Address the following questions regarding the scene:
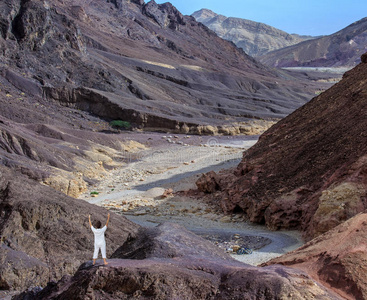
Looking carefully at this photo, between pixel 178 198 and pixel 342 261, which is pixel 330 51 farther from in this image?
pixel 342 261

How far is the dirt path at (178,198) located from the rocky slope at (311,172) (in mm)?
676

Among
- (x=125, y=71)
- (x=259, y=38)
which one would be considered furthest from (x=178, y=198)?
(x=259, y=38)

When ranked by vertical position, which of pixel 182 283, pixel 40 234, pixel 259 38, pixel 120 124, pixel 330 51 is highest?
pixel 259 38

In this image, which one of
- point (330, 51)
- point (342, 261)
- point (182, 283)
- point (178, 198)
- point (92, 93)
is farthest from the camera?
point (330, 51)

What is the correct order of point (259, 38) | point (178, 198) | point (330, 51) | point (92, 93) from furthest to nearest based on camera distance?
point (259, 38) → point (330, 51) → point (92, 93) → point (178, 198)

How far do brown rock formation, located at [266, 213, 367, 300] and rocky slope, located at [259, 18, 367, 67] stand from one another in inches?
5220

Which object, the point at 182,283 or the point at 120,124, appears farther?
the point at 120,124

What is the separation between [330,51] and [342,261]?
14622 centimetres

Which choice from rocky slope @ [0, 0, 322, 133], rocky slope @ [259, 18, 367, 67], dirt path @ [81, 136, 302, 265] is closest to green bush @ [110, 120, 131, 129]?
rocky slope @ [0, 0, 322, 133]

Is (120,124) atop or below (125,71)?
below

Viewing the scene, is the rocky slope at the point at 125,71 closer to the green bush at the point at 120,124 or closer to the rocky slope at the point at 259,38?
the green bush at the point at 120,124

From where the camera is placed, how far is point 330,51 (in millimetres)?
139750

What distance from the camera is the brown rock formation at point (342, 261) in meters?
4.22

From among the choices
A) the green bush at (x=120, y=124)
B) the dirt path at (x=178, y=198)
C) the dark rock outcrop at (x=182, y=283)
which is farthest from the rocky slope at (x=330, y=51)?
the dark rock outcrop at (x=182, y=283)
